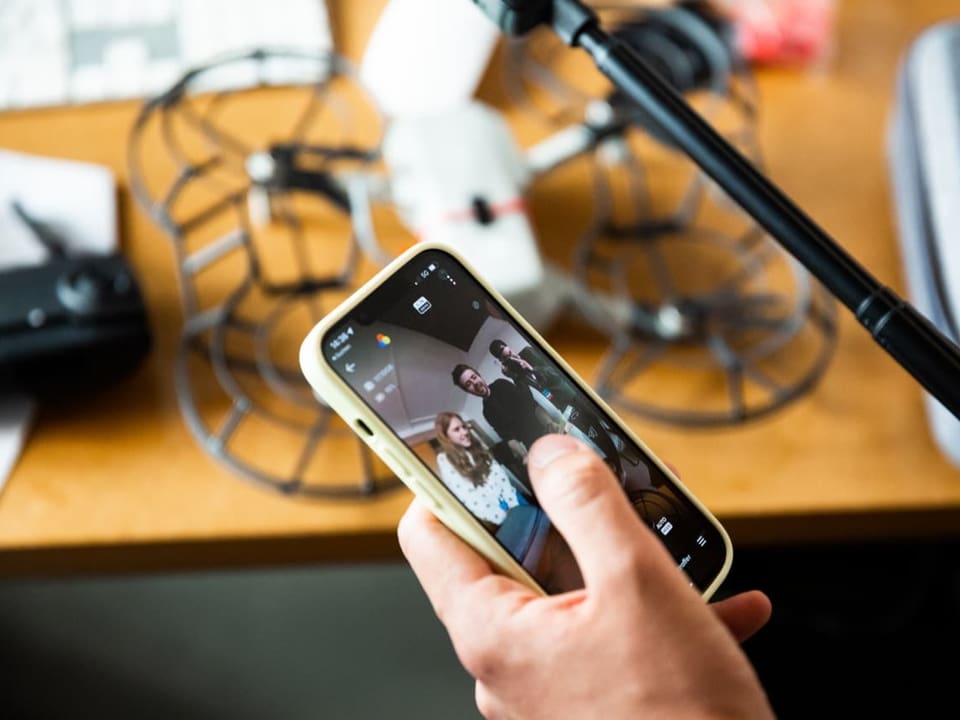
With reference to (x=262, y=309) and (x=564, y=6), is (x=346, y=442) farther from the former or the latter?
(x=564, y=6)

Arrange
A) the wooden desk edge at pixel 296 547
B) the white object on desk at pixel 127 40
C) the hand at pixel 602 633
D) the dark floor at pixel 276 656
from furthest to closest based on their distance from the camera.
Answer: the dark floor at pixel 276 656
the white object on desk at pixel 127 40
the wooden desk edge at pixel 296 547
the hand at pixel 602 633

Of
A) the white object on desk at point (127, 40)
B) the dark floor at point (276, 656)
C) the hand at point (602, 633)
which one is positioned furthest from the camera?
the dark floor at point (276, 656)

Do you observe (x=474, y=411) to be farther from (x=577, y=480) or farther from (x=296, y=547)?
(x=296, y=547)

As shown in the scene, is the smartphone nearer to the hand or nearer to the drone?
the hand

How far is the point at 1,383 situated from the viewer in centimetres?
56

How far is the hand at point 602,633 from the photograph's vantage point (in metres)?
0.33

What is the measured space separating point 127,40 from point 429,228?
29 cm

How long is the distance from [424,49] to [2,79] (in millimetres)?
298

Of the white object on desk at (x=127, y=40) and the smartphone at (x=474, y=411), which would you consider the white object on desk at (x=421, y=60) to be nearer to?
the white object on desk at (x=127, y=40)

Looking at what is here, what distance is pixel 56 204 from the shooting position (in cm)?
65

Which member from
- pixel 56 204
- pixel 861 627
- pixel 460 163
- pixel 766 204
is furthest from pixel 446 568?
pixel 861 627

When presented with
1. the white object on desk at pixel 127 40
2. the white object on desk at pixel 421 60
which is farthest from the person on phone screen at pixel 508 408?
the white object on desk at pixel 127 40

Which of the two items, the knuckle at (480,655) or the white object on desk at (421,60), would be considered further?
the white object on desk at (421,60)

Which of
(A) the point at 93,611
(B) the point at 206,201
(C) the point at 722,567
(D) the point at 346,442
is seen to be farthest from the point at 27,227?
(C) the point at 722,567
